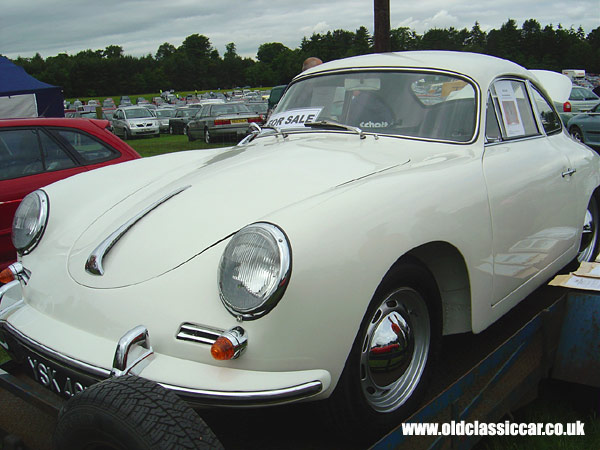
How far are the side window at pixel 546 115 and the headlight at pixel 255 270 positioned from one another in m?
2.42

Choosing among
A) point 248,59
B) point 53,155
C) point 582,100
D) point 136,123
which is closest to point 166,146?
point 136,123

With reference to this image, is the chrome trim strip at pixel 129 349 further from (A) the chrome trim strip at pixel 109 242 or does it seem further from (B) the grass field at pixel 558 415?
(B) the grass field at pixel 558 415

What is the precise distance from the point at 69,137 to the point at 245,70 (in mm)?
117653

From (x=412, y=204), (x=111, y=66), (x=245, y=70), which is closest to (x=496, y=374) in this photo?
(x=412, y=204)

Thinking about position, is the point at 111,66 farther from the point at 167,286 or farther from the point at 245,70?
the point at 167,286

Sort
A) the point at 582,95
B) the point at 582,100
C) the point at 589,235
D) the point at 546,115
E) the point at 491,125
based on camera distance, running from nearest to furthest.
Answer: the point at 491,125 < the point at 546,115 < the point at 589,235 < the point at 582,100 < the point at 582,95

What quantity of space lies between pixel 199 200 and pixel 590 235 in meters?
2.90

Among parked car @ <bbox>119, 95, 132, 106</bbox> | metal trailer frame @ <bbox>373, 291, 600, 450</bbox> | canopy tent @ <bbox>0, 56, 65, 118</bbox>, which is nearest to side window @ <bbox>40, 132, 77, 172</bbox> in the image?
metal trailer frame @ <bbox>373, 291, 600, 450</bbox>

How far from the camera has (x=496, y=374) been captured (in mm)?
2123

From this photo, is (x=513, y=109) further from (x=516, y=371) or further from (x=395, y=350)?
(x=395, y=350)

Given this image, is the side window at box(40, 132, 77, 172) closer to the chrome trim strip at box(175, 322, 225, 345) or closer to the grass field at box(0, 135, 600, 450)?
the chrome trim strip at box(175, 322, 225, 345)

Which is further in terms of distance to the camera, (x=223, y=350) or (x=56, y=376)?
(x=56, y=376)

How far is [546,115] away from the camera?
11.6 feet

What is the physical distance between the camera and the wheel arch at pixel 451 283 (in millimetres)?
2305
